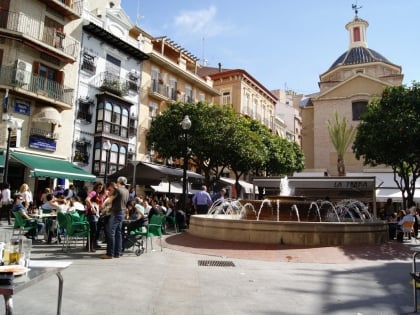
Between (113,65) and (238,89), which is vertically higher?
(238,89)

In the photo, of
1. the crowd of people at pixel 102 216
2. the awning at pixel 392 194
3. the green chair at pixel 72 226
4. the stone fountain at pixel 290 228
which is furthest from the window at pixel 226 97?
the green chair at pixel 72 226

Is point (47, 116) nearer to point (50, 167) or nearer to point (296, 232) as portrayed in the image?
point (50, 167)

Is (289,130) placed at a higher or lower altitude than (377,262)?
higher

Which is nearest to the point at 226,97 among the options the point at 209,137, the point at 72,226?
the point at 209,137

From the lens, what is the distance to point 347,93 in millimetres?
44656

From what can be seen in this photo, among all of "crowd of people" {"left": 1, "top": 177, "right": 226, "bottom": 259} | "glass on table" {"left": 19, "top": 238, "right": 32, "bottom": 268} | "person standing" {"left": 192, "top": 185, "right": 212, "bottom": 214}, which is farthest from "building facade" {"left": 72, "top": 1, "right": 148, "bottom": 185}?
"glass on table" {"left": 19, "top": 238, "right": 32, "bottom": 268}

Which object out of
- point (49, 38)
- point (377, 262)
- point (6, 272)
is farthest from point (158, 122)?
point (6, 272)

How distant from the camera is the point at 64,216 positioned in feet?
29.7

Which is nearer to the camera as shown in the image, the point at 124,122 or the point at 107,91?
the point at 107,91

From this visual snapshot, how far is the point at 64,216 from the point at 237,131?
18436 millimetres

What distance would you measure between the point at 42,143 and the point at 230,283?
749 inches

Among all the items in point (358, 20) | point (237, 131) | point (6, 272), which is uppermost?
point (358, 20)

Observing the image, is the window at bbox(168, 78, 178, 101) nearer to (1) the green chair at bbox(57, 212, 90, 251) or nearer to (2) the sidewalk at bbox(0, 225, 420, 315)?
(2) the sidewalk at bbox(0, 225, 420, 315)

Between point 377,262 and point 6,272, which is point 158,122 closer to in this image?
point 377,262
